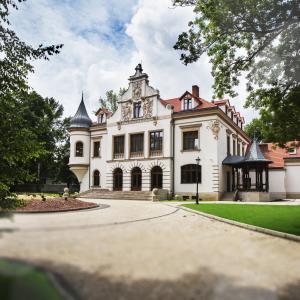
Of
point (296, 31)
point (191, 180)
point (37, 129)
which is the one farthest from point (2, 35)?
point (191, 180)

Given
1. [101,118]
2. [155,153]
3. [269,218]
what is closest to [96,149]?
[101,118]

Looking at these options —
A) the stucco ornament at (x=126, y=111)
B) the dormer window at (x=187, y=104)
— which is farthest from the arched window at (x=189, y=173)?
the stucco ornament at (x=126, y=111)

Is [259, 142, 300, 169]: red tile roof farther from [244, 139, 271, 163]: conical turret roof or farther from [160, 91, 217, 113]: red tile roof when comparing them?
[160, 91, 217, 113]: red tile roof

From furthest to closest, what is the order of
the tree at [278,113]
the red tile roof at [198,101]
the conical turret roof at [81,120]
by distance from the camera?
the conical turret roof at [81,120]
the red tile roof at [198,101]
the tree at [278,113]

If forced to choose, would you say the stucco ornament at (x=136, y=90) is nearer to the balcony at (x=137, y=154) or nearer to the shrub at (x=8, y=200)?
the balcony at (x=137, y=154)

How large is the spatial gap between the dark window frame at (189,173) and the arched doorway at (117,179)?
5551 millimetres

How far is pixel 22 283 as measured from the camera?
38.1 inches

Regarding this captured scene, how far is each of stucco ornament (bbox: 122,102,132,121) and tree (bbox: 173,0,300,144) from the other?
17.3 metres

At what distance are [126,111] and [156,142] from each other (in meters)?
4.01

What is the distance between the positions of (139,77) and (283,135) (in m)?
17.6

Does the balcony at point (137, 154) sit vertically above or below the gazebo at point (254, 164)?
above

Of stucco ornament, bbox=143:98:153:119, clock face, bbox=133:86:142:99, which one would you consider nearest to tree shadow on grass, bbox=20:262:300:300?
stucco ornament, bbox=143:98:153:119

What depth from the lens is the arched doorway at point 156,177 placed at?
24.3m

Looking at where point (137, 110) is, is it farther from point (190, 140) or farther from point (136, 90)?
point (190, 140)
